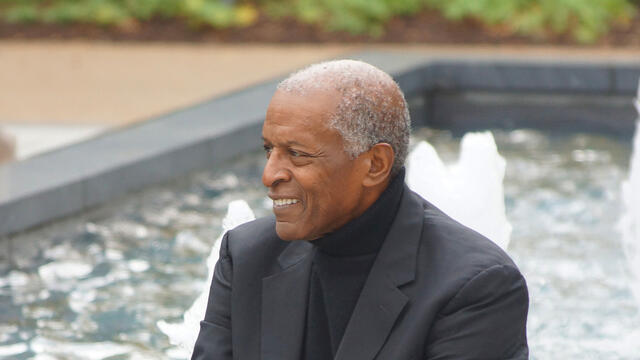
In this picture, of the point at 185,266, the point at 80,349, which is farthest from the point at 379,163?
the point at 185,266

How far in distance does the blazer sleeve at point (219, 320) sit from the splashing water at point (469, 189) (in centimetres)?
224

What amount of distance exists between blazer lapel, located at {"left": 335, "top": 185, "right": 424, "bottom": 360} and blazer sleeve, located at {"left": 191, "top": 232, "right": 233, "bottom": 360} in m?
0.31

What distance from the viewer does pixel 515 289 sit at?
2.73m

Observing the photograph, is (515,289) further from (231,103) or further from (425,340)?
(231,103)

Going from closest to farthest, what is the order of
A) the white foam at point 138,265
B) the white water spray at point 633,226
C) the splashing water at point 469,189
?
1. the splashing water at point 469,189
2. the white water spray at point 633,226
3. the white foam at point 138,265

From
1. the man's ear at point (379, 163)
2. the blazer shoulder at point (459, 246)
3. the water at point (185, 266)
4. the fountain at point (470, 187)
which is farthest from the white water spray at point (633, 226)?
the man's ear at point (379, 163)

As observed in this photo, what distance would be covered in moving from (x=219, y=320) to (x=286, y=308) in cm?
18

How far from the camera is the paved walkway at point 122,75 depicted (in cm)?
1176

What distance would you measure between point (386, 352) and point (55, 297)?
3.80 meters

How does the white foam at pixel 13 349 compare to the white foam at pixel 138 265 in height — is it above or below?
above

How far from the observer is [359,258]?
2.81 metres

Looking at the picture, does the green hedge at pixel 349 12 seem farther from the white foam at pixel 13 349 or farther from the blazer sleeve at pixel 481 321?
the blazer sleeve at pixel 481 321

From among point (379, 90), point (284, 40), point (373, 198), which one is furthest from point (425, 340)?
point (284, 40)

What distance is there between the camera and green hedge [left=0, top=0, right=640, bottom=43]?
1556 centimetres
